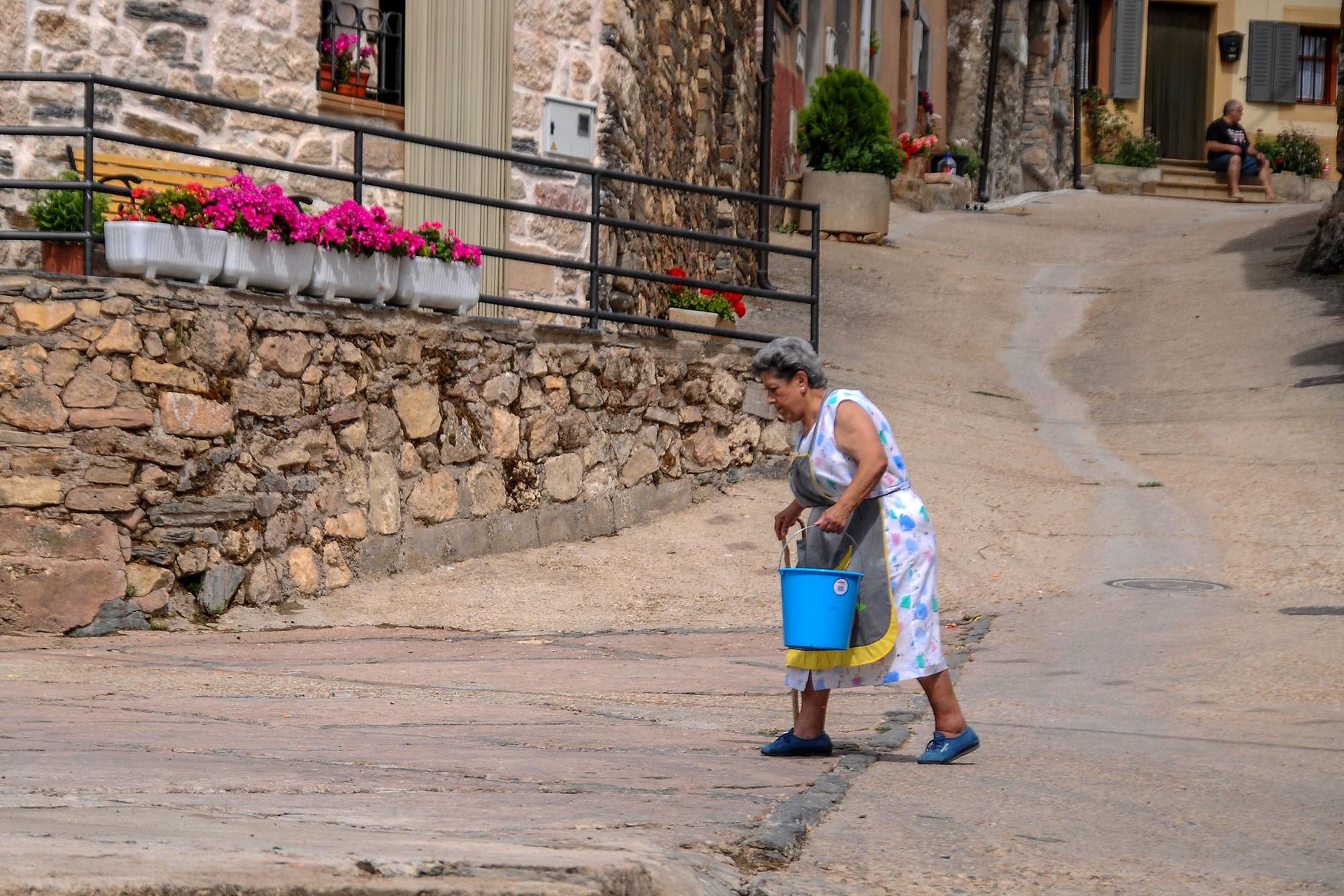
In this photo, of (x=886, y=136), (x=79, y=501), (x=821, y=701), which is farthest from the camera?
(x=886, y=136)

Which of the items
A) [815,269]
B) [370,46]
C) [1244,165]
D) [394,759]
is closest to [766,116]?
[815,269]

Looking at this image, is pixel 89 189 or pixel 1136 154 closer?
pixel 89 189

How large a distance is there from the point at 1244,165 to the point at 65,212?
92.5 ft

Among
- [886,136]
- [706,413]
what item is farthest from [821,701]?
[886,136]

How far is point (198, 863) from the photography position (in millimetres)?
3006

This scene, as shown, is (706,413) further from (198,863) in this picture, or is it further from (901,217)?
(901,217)

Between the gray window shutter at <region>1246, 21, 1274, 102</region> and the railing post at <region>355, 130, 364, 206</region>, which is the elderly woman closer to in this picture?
the railing post at <region>355, 130, 364, 206</region>

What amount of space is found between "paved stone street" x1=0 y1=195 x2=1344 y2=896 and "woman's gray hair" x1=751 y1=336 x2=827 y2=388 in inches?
47.4

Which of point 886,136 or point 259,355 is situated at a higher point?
point 886,136

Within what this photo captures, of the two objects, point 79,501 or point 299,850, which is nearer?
point 299,850

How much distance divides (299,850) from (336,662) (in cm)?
420

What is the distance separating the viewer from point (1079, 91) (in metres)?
34.1

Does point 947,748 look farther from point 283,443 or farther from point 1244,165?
point 1244,165

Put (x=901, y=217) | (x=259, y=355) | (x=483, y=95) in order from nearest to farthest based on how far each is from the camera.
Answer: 1. (x=259, y=355)
2. (x=483, y=95)
3. (x=901, y=217)
